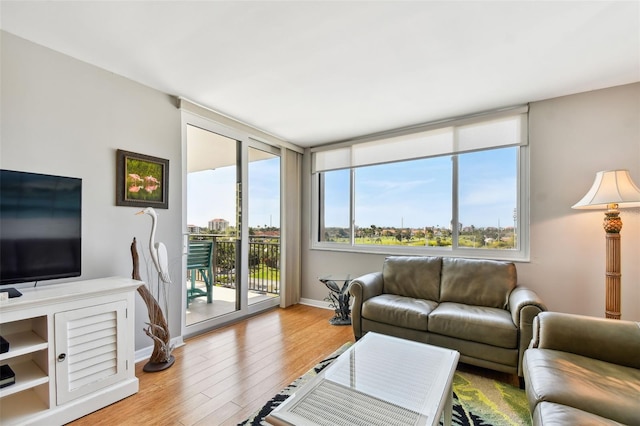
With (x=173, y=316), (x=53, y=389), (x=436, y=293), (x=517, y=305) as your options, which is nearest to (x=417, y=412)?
(x=517, y=305)

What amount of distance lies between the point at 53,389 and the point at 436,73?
3.39 metres

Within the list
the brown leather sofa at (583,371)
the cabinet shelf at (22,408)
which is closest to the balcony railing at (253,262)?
the cabinet shelf at (22,408)

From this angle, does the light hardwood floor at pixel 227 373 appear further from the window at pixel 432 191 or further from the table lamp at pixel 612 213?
the table lamp at pixel 612 213

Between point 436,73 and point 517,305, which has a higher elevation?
point 436,73

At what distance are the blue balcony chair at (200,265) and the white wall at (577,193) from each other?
3419 mm

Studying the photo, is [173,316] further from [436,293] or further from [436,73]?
[436,73]

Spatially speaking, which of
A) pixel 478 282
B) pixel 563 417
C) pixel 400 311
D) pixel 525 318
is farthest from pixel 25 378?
pixel 478 282

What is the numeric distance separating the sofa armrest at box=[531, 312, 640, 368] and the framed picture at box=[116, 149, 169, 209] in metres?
3.17

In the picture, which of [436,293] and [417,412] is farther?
[436,293]

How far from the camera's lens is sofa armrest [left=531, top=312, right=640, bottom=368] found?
1.58 meters

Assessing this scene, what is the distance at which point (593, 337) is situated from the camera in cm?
164

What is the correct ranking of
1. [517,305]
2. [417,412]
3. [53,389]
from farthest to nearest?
[517,305], [53,389], [417,412]

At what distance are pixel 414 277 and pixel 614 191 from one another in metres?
1.72

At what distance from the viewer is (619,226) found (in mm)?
2188
